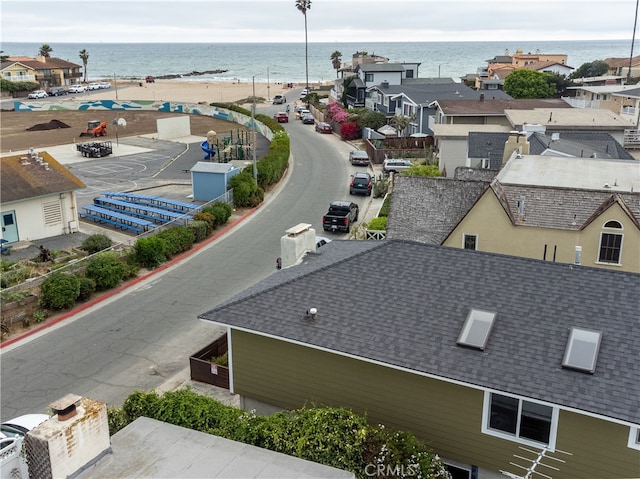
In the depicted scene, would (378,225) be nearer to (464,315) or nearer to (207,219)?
(207,219)

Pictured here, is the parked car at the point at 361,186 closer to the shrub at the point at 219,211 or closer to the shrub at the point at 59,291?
the shrub at the point at 219,211

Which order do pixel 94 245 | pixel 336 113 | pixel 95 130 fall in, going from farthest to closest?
pixel 336 113
pixel 95 130
pixel 94 245

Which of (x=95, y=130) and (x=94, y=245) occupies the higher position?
(x=95, y=130)

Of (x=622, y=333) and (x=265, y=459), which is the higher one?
(x=622, y=333)

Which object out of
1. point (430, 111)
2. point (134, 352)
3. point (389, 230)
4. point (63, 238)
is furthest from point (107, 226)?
point (430, 111)

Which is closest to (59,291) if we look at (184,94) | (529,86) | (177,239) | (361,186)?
(177,239)

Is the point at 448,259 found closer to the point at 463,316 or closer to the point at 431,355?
the point at 463,316

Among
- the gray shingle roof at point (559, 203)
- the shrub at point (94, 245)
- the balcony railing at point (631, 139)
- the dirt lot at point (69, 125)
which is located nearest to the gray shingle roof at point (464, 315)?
the gray shingle roof at point (559, 203)

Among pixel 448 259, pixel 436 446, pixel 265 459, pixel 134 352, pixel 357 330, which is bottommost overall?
pixel 134 352
